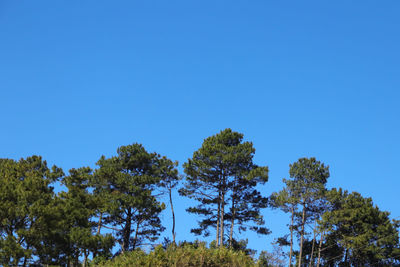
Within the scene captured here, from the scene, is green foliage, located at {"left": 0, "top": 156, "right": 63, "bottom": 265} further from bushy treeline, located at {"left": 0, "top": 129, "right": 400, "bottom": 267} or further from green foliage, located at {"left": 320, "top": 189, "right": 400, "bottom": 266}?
green foliage, located at {"left": 320, "top": 189, "right": 400, "bottom": 266}

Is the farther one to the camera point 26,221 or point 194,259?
point 26,221

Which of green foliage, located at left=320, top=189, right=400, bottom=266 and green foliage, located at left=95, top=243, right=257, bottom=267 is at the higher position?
green foliage, located at left=320, top=189, right=400, bottom=266

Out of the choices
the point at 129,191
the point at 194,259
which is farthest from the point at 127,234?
the point at 194,259

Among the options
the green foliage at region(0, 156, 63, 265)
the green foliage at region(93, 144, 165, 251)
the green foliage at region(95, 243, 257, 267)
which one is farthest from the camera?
the green foliage at region(93, 144, 165, 251)

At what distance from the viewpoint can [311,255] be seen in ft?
118

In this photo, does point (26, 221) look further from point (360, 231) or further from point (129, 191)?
point (360, 231)

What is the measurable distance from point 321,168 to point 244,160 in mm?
5942

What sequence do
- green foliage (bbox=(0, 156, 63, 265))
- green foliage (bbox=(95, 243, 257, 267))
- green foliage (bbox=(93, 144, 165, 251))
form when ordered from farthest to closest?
green foliage (bbox=(93, 144, 165, 251)) < green foliage (bbox=(0, 156, 63, 265)) < green foliage (bbox=(95, 243, 257, 267))

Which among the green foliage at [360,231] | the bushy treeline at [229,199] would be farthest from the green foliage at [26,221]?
the green foliage at [360,231]

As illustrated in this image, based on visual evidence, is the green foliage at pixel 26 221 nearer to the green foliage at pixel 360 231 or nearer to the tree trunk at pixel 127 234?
the tree trunk at pixel 127 234

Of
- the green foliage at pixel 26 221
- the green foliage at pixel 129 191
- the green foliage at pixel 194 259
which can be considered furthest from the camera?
the green foliage at pixel 129 191

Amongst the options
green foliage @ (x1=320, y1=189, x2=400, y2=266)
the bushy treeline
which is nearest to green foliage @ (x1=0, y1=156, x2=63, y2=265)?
the bushy treeline

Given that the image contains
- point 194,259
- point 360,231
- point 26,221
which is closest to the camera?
point 194,259

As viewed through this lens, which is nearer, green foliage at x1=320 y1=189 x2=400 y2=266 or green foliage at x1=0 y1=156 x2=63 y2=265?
green foliage at x1=0 y1=156 x2=63 y2=265
